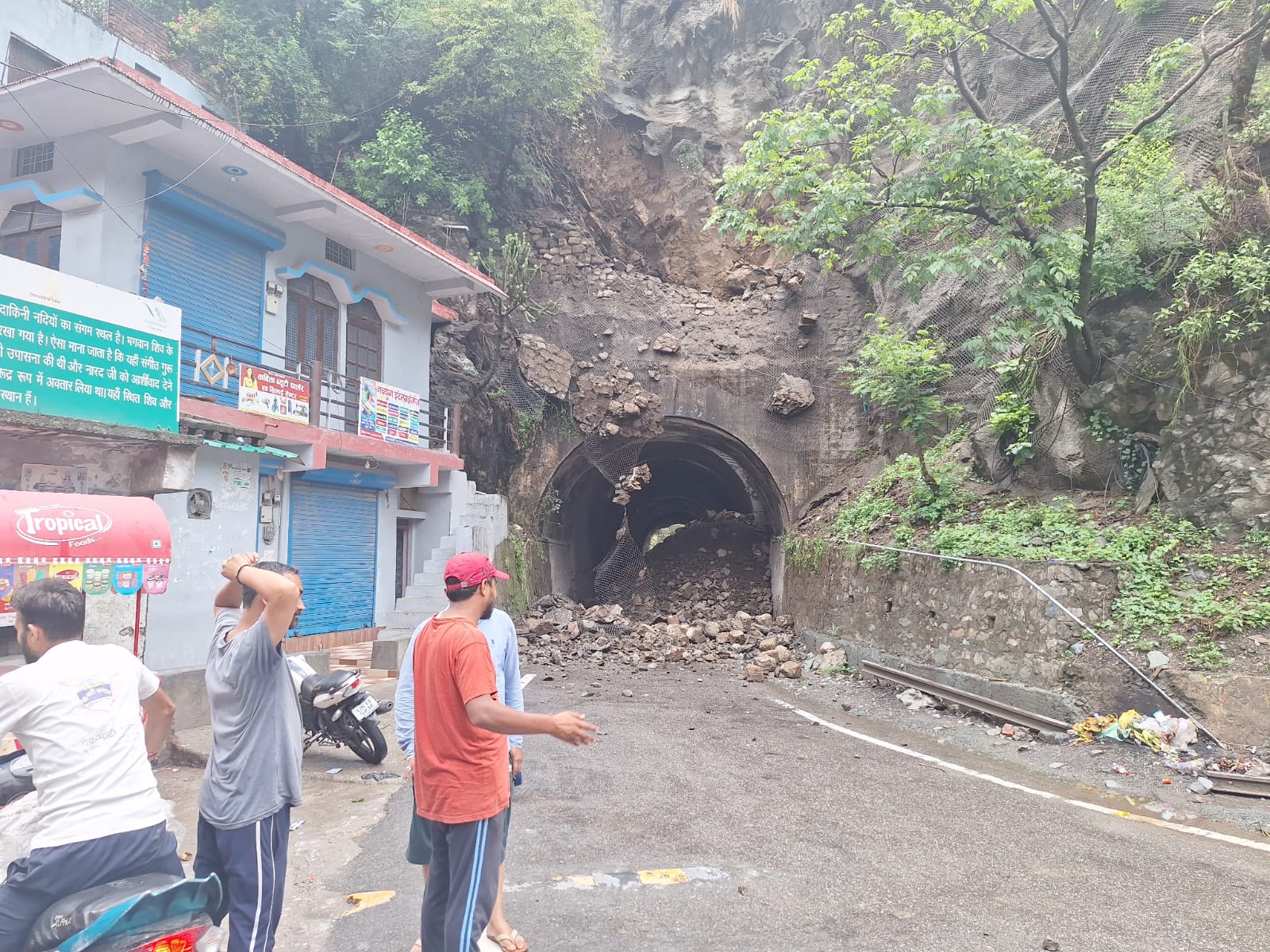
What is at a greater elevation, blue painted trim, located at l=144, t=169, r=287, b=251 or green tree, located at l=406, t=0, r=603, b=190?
green tree, located at l=406, t=0, r=603, b=190

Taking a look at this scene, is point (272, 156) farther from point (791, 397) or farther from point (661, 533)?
point (661, 533)

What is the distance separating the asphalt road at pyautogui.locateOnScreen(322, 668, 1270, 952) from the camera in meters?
3.41

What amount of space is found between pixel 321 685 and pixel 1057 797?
553 centimetres

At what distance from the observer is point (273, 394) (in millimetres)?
10570

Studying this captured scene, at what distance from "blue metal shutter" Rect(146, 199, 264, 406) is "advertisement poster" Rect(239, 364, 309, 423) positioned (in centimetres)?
30

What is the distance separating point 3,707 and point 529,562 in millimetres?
14662

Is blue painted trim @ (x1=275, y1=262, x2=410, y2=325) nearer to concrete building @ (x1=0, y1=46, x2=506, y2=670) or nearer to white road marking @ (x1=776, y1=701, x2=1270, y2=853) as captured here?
concrete building @ (x1=0, y1=46, x2=506, y2=670)

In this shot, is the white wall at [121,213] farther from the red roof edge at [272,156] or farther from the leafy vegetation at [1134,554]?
the leafy vegetation at [1134,554]

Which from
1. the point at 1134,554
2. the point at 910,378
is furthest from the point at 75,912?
the point at 910,378

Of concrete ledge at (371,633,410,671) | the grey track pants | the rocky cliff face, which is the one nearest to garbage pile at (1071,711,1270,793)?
the rocky cliff face

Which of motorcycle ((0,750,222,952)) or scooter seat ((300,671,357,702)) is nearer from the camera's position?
motorcycle ((0,750,222,952))

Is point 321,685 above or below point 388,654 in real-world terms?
above

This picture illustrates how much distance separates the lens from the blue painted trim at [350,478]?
1203 centimetres

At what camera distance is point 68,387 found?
7.61 meters
